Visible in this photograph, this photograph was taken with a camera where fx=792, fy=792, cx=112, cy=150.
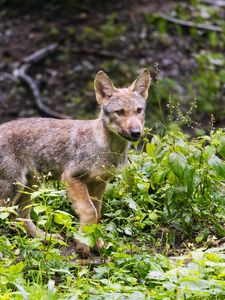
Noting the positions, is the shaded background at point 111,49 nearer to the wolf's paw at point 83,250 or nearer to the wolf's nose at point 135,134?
the wolf's nose at point 135,134

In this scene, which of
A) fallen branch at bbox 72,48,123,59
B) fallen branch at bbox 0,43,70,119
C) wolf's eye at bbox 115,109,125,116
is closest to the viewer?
wolf's eye at bbox 115,109,125,116

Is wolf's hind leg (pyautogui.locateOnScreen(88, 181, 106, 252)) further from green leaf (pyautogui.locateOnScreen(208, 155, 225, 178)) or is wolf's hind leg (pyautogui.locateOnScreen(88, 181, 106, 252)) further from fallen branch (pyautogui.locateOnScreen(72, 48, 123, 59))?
fallen branch (pyautogui.locateOnScreen(72, 48, 123, 59))

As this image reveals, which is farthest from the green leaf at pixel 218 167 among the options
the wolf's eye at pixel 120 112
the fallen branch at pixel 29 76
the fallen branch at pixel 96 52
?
the fallen branch at pixel 96 52

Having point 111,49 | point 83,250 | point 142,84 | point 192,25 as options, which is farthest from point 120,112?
point 192,25

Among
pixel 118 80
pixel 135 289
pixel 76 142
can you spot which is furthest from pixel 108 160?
pixel 118 80

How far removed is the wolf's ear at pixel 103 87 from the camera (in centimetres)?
872

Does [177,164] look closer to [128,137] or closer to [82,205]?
[128,137]

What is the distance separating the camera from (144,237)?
8.01m

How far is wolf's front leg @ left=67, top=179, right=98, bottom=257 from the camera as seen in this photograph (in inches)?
316

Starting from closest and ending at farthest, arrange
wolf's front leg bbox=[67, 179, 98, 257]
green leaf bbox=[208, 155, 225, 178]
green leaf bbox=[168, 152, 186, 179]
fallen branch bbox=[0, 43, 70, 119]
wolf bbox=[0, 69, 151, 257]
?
green leaf bbox=[208, 155, 225, 178] → green leaf bbox=[168, 152, 186, 179] → wolf's front leg bbox=[67, 179, 98, 257] → wolf bbox=[0, 69, 151, 257] → fallen branch bbox=[0, 43, 70, 119]

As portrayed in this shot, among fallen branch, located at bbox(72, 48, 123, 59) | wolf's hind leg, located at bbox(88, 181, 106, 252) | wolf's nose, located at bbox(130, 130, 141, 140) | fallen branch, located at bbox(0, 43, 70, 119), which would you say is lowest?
fallen branch, located at bbox(0, 43, 70, 119)

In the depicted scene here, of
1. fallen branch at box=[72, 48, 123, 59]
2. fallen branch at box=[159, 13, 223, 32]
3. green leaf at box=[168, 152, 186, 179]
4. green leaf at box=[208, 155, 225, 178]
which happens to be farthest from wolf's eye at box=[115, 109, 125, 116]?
fallen branch at box=[159, 13, 223, 32]

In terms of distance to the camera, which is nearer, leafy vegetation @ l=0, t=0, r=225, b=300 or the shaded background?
leafy vegetation @ l=0, t=0, r=225, b=300

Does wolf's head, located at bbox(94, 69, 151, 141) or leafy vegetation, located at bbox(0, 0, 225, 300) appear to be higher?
wolf's head, located at bbox(94, 69, 151, 141)
